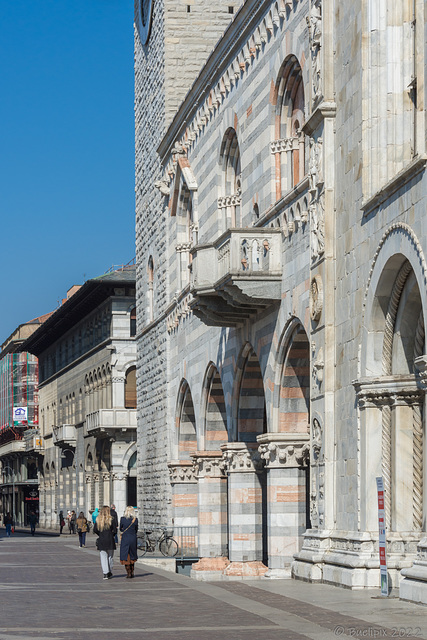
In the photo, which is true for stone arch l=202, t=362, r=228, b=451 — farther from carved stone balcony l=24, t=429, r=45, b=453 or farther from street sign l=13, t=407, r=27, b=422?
street sign l=13, t=407, r=27, b=422

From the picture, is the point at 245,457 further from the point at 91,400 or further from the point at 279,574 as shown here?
the point at 91,400

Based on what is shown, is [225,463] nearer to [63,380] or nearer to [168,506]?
[168,506]

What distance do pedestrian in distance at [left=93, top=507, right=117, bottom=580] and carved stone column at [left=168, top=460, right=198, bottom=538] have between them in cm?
1153

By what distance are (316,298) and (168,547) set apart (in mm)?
16960

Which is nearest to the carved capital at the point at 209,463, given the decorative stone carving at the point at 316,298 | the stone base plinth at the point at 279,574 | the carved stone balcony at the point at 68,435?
the stone base plinth at the point at 279,574

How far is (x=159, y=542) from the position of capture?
3784 centimetres

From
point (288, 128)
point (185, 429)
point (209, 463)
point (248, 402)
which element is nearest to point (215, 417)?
point (209, 463)

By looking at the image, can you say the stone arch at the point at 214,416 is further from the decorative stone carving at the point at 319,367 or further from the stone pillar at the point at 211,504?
the decorative stone carving at the point at 319,367

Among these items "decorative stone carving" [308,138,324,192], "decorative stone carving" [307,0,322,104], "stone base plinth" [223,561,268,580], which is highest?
"decorative stone carving" [307,0,322,104]

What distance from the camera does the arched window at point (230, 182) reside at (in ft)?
102

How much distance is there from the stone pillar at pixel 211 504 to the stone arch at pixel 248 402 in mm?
3566

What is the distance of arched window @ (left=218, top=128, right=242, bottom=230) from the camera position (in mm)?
31016

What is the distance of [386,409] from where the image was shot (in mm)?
19375

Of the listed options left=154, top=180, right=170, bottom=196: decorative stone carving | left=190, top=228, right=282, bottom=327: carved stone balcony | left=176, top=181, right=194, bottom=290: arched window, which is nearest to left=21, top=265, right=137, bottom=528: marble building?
left=154, top=180, right=170, bottom=196: decorative stone carving
